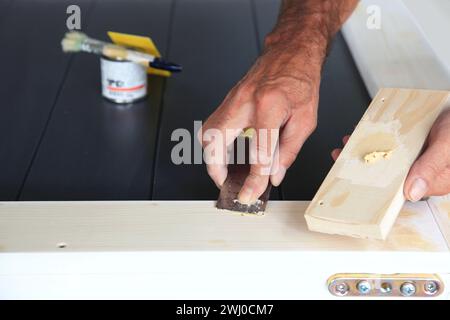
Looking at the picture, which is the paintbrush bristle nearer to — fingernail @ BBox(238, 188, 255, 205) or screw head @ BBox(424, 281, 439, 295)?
fingernail @ BBox(238, 188, 255, 205)

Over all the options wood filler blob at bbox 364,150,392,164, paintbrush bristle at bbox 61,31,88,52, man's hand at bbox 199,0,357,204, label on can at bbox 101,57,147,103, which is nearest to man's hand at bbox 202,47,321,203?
man's hand at bbox 199,0,357,204

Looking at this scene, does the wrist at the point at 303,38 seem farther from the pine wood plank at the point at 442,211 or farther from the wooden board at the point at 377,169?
the pine wood plank at the point at 442,211

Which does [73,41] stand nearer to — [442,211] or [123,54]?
[123,54]

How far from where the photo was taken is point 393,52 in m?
A: 1.37

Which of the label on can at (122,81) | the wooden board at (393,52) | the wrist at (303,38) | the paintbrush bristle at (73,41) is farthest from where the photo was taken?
the paintbrush bristle at (73,41)

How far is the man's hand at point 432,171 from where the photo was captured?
808mm

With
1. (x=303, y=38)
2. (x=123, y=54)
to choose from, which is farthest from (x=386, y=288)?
(x=123, y=54)

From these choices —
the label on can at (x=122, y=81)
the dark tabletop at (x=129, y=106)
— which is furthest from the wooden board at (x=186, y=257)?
the label on can at (x=122, y=81)

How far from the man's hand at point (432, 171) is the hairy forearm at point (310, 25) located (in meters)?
0.28

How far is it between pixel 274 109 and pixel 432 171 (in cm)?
21

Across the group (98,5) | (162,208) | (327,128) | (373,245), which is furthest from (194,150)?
(98,5)

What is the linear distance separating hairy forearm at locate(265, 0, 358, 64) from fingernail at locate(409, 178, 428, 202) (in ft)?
1.02
